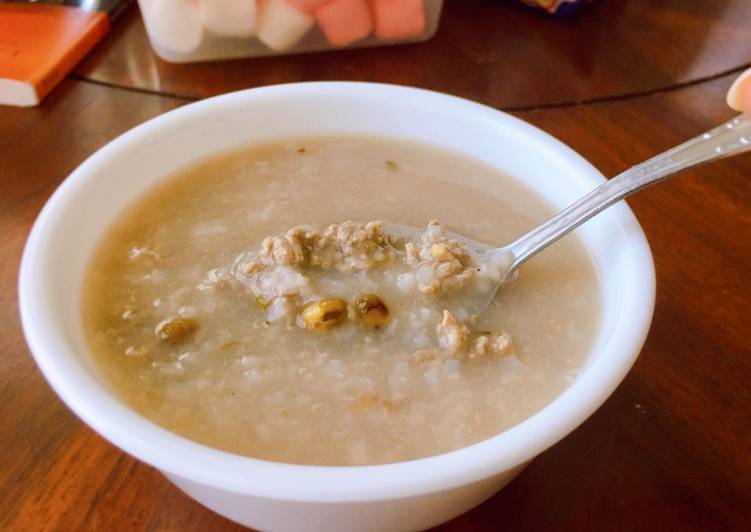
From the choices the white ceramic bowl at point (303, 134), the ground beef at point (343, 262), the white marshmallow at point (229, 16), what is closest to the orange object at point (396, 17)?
the white marshmallow at point (229, 16)

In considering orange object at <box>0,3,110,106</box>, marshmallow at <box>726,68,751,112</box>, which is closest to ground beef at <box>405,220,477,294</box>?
marshmallow at <box>726,68,751,112</box>

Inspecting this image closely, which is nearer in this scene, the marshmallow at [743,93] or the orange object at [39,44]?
the marshmallow at [743,93]

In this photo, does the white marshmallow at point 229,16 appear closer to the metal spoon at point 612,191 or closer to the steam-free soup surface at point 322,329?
the steam-free soup surface at point 322,329

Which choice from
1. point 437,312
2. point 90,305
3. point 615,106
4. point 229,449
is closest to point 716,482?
point 437,312

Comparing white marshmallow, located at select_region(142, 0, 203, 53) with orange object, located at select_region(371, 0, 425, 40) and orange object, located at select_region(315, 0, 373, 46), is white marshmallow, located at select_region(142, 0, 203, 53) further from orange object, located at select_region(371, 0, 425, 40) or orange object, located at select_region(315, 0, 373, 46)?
orange object, located at select_region(371, 0, 425, 40)

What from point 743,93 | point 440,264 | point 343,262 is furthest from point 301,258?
point 743,93

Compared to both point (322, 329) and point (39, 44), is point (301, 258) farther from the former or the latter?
point (39, 44)
